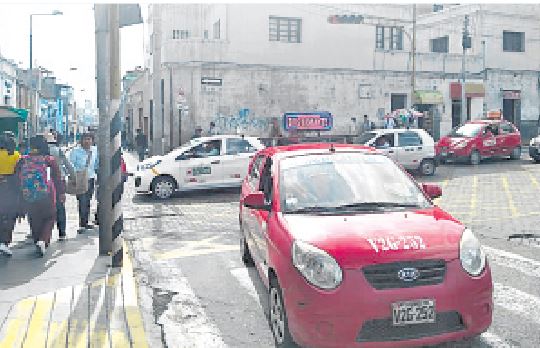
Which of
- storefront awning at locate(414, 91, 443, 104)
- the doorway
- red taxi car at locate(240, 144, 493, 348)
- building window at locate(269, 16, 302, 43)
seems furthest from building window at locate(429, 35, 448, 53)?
red taxi car at locate(240, 144, 493, 348)

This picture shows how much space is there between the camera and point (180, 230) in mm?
10203

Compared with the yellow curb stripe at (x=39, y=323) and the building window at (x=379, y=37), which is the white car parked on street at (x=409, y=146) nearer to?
the yellow curb stripe at (x=39, y=323)

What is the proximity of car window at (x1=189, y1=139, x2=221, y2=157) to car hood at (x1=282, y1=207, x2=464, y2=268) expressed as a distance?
10.3 meters

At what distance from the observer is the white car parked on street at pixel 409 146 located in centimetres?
1836

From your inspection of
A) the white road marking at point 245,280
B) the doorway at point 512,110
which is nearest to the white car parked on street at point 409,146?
the white road marking at point 245,280

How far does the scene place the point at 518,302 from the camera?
5.71 m

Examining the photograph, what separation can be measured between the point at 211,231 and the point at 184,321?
4.67 metres

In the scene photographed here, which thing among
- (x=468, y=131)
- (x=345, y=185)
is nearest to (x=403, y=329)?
(x=345, y=185)

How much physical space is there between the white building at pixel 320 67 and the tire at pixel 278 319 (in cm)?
2078

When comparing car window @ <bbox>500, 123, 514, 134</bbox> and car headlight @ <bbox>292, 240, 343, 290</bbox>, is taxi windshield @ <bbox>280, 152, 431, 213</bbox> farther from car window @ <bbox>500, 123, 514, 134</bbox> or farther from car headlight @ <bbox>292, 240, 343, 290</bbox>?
car window @ <bbox>500, 123, 514, 134</bbox>

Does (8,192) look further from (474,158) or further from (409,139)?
(474,158)

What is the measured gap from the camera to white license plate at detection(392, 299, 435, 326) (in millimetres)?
3982

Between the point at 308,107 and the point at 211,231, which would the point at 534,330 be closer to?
the point at 211,231

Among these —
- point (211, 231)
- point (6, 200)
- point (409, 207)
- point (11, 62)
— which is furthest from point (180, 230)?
point (11, 62)
